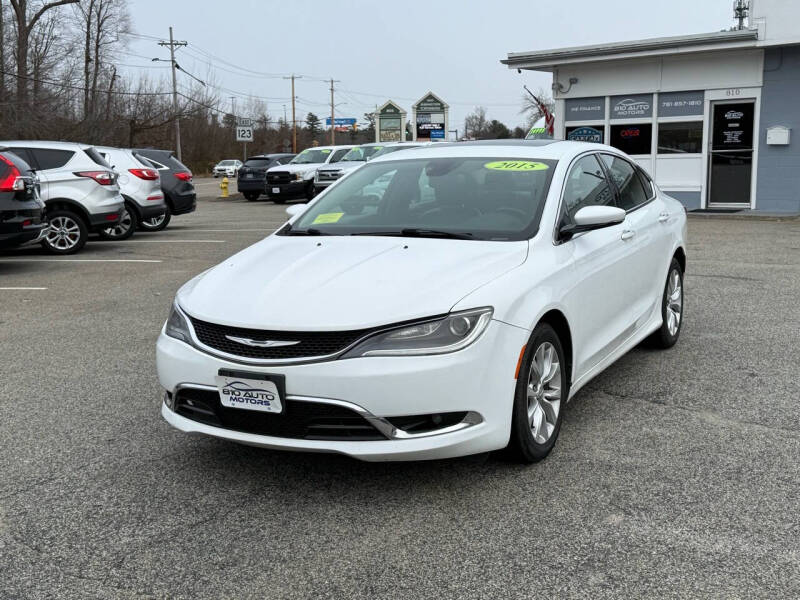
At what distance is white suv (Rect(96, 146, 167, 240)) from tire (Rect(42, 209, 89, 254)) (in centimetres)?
202

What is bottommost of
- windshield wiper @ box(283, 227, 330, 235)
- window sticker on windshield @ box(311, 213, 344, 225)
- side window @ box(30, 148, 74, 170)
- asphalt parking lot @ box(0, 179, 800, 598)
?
asphalt parking lot @ box(0, 179, 800, 598)

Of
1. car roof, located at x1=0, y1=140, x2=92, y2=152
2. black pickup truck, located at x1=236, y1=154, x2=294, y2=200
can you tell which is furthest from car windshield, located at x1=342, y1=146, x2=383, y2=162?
car roof, located at x1=0, y1=140, x2=92, y2=152

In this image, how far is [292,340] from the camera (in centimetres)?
354

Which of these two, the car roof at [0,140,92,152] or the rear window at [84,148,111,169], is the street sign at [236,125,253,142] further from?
the car roof at [0,140,92,152]

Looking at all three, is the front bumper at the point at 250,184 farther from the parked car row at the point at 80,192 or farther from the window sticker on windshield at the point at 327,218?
the window sticker on windshield at the point at 327,218

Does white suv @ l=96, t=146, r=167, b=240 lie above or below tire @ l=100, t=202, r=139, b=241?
above

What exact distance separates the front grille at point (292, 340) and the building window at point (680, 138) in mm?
17137

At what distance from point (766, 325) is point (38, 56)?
137 ft

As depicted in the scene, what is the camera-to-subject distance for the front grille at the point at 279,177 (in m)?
26.9

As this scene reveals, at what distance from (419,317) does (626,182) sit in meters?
2.88

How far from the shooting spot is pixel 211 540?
3350 mm

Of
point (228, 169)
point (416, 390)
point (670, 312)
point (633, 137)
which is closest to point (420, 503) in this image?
point (416, 390)

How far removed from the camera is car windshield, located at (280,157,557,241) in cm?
453

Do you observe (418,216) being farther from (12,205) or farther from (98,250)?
(98,250)
